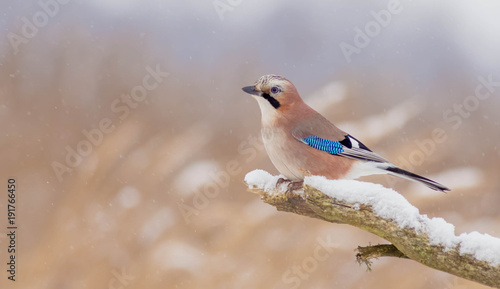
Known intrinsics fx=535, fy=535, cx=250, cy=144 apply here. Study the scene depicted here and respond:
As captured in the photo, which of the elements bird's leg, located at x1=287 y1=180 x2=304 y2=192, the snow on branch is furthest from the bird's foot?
the snow on branch

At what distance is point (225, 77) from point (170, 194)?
1.20 m

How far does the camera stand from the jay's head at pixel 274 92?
2.34 metres

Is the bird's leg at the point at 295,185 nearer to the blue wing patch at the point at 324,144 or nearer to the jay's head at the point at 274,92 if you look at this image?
the blue wing patch at the point at 324,144

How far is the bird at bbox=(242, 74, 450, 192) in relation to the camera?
235 centimetres

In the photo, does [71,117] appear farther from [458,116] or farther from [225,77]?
[458,116]

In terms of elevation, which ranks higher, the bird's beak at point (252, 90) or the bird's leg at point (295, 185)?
the bird's beak at point (252, 90)
